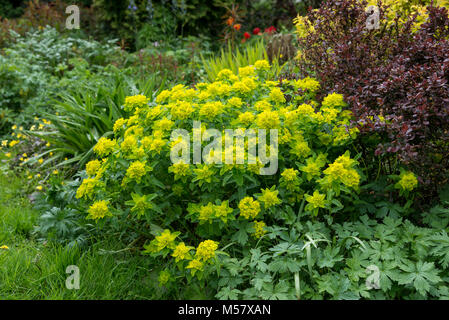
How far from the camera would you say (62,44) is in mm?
6672

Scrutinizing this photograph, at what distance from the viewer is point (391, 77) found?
2805 mm

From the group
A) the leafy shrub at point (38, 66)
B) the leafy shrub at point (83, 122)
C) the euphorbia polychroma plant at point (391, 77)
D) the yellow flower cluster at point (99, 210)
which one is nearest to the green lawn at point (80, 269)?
the yellow flower cluster at point (99, 210)

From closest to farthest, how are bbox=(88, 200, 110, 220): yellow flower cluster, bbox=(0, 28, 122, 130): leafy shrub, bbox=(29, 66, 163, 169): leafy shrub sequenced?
bbox=(88, 200, 110, 220): yellow flower cluster
bbox=(29, 66, 163, 169): leafy shrub
bbox=(0, 28, 122, 130): leafy shrub

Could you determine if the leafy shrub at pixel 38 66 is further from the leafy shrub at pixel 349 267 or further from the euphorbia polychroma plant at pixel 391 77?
the leafy shrub at pixel 349 267

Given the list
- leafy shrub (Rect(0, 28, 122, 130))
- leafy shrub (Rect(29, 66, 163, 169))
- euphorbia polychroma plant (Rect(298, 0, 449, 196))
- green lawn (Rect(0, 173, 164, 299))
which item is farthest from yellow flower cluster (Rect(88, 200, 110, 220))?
leafy shrub (Rect(0, 28, 122, 130))

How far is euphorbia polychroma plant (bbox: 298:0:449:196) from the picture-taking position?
8.39ft

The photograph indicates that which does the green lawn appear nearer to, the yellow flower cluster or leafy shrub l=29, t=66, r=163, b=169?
the yellow flower cluster

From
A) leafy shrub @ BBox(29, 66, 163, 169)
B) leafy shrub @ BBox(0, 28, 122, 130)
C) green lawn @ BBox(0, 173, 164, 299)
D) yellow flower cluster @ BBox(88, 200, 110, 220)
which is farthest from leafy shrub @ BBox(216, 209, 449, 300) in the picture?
leafy shrub @ BBox(0, 28, 122, 130)

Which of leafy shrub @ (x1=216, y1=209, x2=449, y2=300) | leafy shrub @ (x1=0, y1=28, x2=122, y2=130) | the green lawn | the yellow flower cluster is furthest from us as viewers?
leafy shrub @ (x1=0, y1=28, x2=122, y2=130)

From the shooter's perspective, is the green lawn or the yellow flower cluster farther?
the green lawn

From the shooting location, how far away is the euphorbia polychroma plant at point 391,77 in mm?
2557

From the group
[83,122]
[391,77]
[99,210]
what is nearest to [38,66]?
[83,122]

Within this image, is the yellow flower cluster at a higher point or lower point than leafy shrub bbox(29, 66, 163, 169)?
lower

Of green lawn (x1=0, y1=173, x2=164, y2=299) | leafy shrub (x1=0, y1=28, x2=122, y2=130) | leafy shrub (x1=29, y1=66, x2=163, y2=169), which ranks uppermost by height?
leafy shrub (x1=0, y1=28, x2=122, y2=130)
